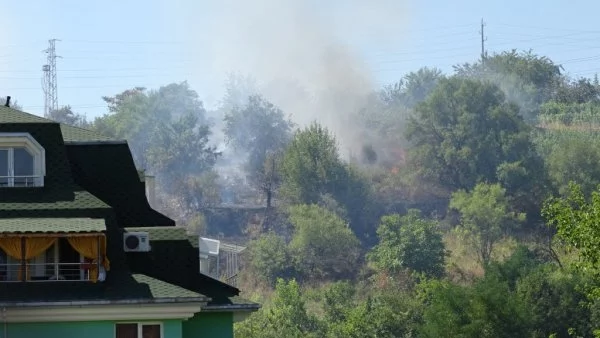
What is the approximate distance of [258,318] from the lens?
375 feet

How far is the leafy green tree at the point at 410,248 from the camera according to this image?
5512 inches

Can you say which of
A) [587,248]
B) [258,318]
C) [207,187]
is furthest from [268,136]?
[587,248]

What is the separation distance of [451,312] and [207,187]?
268 feet

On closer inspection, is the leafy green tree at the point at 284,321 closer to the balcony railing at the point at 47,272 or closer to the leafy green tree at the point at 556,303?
the leafy green tree at the point at 556,303

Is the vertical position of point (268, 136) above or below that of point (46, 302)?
above

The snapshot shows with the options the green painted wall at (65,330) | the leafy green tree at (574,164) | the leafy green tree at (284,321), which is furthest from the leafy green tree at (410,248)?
the green painted wall at (65,330)

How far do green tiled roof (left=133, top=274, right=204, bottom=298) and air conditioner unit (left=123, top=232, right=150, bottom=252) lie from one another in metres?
1.54

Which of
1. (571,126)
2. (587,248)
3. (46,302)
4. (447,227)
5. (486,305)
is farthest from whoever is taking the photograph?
(571,126)

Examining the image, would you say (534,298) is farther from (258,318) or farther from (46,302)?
(46,302)

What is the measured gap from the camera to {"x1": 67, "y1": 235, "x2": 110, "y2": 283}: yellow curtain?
34.6 meters

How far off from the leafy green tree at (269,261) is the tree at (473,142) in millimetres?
25064

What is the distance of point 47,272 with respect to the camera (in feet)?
116

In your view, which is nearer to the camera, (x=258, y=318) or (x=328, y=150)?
(x=258, y=318)

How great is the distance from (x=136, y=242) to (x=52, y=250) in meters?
1.94
